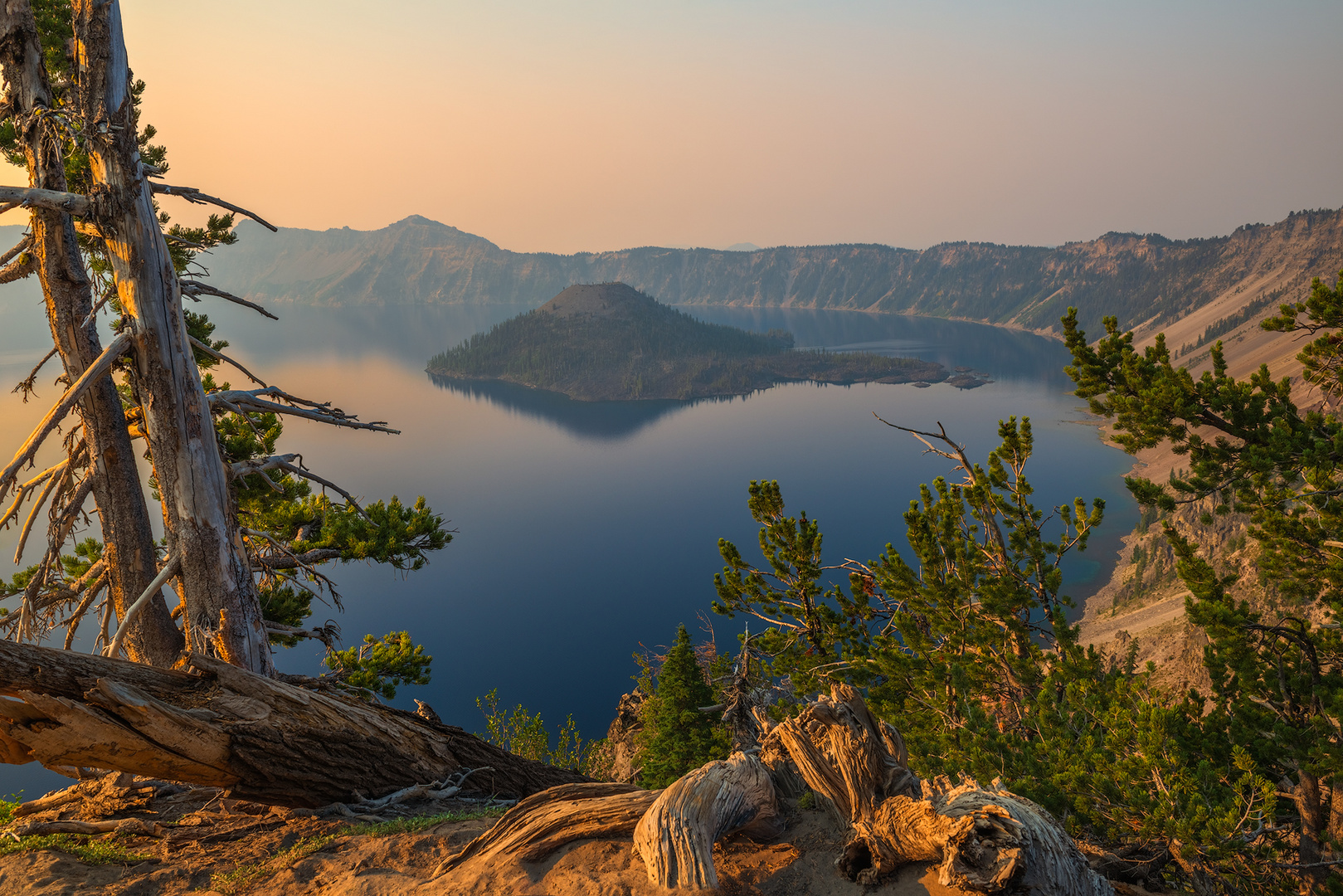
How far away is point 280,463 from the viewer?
29.6ft

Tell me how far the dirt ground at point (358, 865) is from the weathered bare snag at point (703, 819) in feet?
0.56

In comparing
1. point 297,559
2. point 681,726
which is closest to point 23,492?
point 297,559

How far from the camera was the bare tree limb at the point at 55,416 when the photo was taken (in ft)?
19.4

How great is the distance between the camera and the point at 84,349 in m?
8.16

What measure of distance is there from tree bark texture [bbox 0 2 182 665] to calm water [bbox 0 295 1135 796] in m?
63.1

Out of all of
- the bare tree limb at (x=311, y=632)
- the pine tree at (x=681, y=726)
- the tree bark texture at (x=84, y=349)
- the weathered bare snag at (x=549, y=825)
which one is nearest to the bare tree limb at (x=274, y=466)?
the tree bark texture at (x=84, y=349)

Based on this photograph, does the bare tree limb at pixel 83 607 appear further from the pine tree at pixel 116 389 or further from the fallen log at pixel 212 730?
the fallen log at pixel 212 730

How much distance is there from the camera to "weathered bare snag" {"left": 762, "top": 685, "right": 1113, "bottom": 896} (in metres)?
4.84

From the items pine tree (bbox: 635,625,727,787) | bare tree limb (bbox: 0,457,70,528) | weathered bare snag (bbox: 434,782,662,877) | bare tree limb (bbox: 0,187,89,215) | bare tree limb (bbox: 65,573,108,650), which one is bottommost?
pine tree (bbox: 635,625,727,787)

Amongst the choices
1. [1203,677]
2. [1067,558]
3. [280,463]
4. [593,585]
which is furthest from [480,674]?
[1067,558]

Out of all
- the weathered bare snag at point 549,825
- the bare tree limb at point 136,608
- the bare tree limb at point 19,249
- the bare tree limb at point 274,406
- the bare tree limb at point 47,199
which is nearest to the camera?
the weathered bare snag at point 549,825

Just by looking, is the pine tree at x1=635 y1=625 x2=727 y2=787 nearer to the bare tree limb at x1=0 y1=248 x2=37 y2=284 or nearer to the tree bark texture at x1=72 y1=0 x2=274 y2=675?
the tree bark texture at x1=72 y1=0 x2=274 y2=675

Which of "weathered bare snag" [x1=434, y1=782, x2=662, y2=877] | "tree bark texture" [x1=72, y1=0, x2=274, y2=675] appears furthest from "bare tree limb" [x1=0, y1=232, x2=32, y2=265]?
"weathered bare snag" [x1=434, y1=782, x2=662, y2=877]

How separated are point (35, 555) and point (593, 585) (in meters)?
55.9
